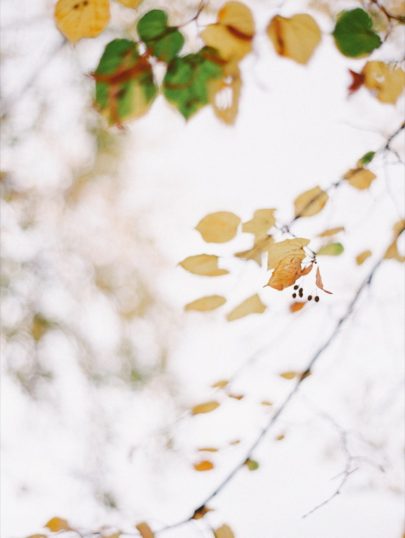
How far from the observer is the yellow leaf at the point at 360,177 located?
0.90m

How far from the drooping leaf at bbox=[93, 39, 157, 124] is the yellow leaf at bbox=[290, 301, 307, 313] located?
A: 720 mm

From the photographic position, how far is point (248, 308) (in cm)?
93

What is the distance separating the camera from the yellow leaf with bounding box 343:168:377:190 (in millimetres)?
900

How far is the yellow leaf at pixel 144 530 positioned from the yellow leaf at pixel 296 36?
3.24 feet

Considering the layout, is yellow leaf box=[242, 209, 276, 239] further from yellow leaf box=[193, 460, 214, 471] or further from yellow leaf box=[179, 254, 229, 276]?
yellow leaf box=[193, 460, 214, 471]

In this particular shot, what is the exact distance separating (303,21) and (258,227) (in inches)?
12.7

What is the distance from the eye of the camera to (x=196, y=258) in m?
0.82

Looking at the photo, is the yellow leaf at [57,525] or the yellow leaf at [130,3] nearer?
the yellow leaf at [130,3]

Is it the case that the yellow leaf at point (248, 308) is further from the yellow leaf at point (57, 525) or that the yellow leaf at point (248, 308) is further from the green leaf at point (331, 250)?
the yellow leaf at point (57, 525)

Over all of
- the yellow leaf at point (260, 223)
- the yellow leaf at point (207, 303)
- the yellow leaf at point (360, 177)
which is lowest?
the yellow leaf at point (207, 303)

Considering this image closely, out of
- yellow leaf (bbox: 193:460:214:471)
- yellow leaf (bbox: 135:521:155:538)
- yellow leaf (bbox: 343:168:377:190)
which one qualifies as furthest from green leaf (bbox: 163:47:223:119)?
yellow leaf (bbox: 193:460:214:471)

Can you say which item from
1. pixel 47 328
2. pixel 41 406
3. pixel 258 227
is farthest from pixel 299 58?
pixel 41 406

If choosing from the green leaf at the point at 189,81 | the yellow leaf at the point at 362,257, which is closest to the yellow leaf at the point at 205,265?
the green leaf at the point at 189,81

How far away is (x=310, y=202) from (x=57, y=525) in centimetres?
93
